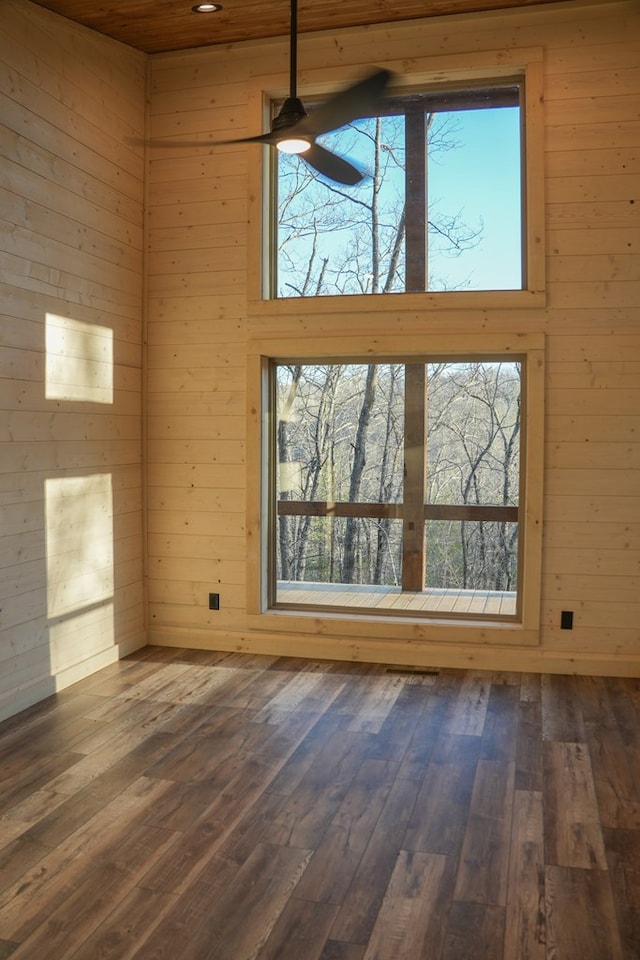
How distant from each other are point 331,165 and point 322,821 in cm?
270

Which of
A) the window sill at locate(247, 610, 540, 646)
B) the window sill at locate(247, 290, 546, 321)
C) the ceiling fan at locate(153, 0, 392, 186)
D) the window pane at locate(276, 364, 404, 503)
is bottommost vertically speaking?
the window sill at locate(247, 610, 540, 646)

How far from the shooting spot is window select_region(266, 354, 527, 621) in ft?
16.8

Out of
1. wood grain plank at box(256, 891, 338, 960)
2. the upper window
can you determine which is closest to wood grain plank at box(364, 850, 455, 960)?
wood grain plank at box(256, 891, 338, 960)

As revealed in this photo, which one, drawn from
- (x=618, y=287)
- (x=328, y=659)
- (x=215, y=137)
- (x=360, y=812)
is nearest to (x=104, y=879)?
(x=360, y=812)

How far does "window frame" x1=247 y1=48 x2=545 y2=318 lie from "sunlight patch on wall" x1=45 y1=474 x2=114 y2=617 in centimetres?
151

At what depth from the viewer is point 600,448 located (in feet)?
15.9

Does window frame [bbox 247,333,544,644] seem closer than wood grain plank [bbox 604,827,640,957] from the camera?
No

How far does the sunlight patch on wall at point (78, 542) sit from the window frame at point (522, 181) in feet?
4.96

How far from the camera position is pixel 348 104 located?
3301 millimetres

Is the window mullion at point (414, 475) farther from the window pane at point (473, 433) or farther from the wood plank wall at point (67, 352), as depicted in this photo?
the wood plank wall at point (67, 352)

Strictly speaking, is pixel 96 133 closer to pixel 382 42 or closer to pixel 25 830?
pixel 382 42

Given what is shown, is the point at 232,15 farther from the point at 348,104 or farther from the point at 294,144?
the point at 348,104

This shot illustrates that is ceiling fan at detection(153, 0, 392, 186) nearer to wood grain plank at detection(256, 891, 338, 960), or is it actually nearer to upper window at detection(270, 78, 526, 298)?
upper window at detection(270, 78, 526, 298)

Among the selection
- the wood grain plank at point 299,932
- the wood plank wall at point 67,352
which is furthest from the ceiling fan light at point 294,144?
the wood grain plank at point 299,932
